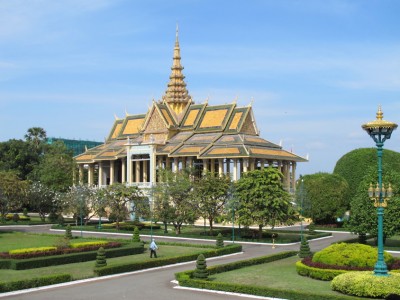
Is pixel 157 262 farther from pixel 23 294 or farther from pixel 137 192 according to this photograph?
pixel 137 192

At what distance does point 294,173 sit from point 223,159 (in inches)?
320

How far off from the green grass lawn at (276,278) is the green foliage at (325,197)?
24.4 m

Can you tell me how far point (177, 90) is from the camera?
6788 centimetres

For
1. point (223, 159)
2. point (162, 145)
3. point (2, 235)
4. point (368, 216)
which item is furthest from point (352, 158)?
point (2, 235)

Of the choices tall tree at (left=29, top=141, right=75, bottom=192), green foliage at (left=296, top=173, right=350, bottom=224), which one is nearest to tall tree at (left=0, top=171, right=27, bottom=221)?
tall tree at (left=29, top=141, right=75, bottom=192)

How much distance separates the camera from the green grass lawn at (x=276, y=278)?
20.5 m

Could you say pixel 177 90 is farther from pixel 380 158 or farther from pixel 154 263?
pixel 380 158

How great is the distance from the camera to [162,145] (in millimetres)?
60844

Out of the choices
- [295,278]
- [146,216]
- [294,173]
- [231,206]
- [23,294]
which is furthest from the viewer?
[294,173]

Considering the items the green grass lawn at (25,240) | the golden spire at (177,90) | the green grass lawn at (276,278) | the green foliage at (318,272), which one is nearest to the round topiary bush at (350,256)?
the green foliage at (318,272)

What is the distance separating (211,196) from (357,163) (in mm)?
20243

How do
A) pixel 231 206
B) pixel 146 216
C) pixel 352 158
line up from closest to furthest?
pixel 231 206, pixel 146 216, pixel 352 158

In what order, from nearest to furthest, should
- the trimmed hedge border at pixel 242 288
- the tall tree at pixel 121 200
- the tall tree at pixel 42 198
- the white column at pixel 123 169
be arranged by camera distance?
the trimmed hedge border at pixel 242 288, the tall tree at pixel 121 200, the tall tree at pixel 42 198, the white column at pixel 123 169

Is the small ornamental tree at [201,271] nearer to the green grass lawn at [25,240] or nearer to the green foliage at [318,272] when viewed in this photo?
the green foliage at [318,272]
